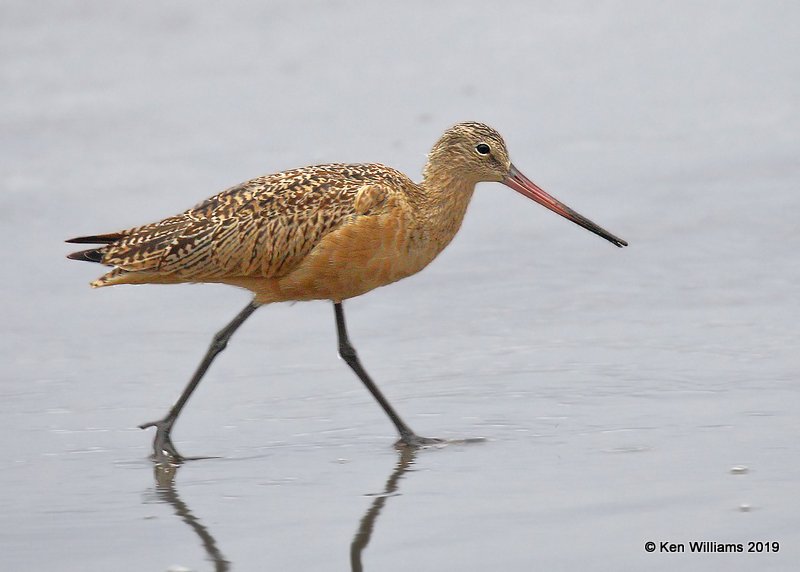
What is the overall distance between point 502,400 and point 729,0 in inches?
301

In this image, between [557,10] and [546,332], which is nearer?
[546,332]

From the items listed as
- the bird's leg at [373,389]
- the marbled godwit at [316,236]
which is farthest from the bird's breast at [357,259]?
the bird's leg at [373,389]

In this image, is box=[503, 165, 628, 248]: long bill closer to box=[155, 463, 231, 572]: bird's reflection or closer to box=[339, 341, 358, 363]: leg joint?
box=[339, 341, 358, 363]: leg joint

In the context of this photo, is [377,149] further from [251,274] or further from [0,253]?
[251,274]

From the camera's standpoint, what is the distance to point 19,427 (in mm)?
7348

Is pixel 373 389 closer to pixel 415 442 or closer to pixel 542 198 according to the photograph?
pixel 415 442

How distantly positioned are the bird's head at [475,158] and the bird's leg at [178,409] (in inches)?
44.1

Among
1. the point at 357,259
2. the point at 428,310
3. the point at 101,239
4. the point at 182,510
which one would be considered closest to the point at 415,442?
the point at 357,259

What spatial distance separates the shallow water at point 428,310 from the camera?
5961mm

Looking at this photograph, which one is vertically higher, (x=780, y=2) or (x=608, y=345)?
(x=780, y=2)

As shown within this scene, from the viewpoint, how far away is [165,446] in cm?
698

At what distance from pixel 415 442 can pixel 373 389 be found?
420mm

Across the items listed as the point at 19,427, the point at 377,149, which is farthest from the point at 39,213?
the point at 19,427

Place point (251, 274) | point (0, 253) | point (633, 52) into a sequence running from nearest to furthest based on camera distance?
point (251, 274), point (0, 253), point (633, 52)
